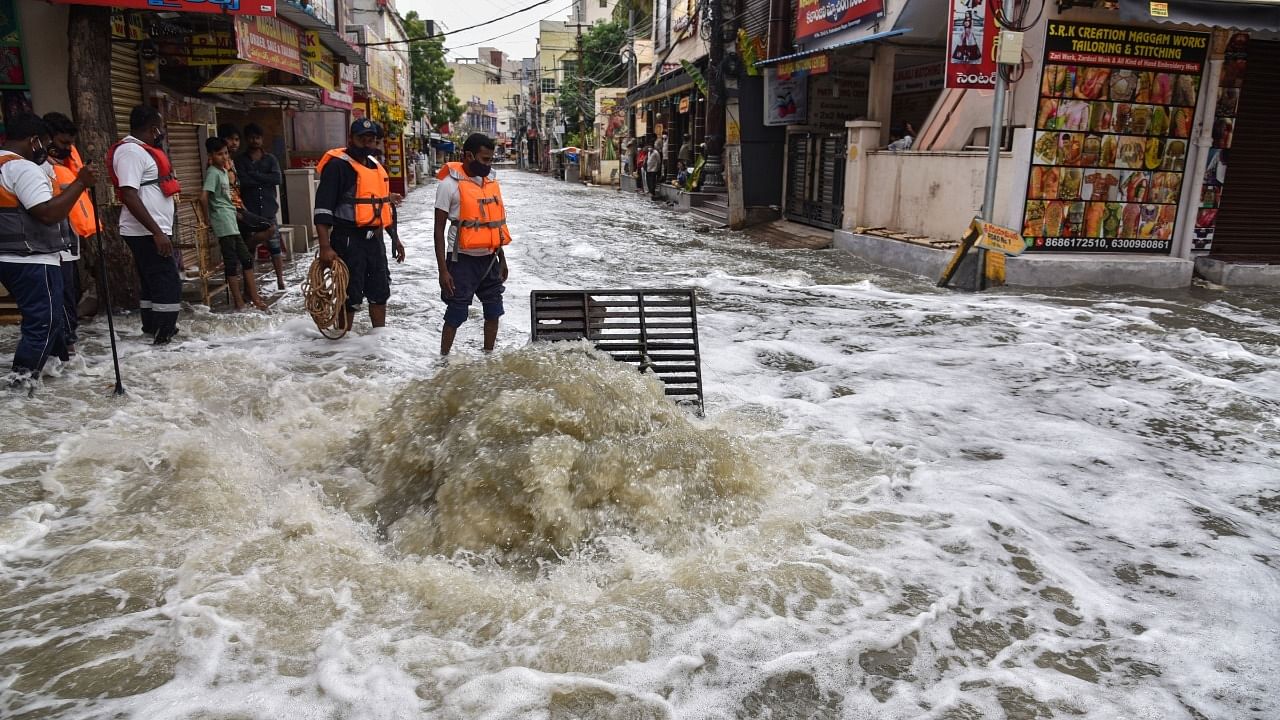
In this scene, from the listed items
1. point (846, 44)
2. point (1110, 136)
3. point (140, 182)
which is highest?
point (846, 44)

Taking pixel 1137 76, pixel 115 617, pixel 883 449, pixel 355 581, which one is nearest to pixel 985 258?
pixel 1137 76

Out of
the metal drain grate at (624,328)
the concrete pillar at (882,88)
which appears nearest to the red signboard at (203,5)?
the metal drain grate at (624,328)

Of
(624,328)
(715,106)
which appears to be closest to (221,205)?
(624,328)

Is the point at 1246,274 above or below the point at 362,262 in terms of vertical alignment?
below

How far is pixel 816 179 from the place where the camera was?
689 inches

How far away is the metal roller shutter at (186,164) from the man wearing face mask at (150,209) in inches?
164

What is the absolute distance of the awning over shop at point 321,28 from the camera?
423 inches

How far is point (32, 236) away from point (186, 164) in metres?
6.45

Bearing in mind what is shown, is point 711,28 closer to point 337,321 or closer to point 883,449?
point 337,321

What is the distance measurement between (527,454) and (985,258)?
343 inches

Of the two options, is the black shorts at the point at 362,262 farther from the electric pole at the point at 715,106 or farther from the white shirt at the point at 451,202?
the electric pole at the point at 715,106

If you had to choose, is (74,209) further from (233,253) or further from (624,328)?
(624,328)

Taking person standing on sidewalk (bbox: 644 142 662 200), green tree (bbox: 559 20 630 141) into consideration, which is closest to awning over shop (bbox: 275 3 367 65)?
person standing on sidewalk (bbox: 644 142 662 200)

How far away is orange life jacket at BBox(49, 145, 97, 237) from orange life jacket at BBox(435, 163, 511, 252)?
280 cm
